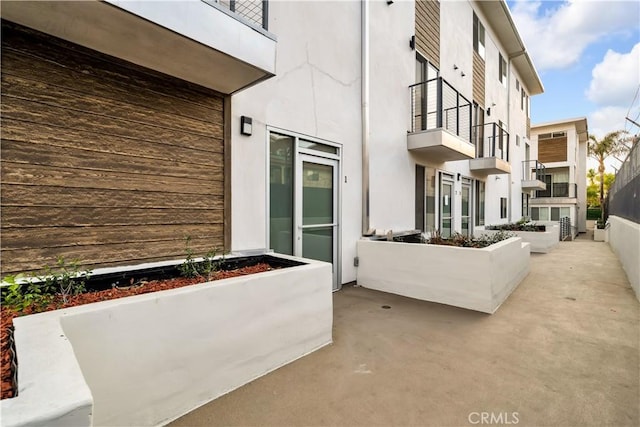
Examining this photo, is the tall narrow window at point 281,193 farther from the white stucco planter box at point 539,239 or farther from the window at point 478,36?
the window at point 478,36

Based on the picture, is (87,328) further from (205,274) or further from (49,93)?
(49,93)

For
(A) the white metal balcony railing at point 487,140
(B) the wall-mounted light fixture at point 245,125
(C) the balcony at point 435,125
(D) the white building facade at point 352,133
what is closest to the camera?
(B) the wall-mounted light fixture at point 245,125

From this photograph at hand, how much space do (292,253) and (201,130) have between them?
201 cm

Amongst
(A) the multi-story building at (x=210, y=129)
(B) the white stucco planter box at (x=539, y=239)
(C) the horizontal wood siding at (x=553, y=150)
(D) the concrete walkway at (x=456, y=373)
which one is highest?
(C) the horizontal wood siding at (x=553, y=150)

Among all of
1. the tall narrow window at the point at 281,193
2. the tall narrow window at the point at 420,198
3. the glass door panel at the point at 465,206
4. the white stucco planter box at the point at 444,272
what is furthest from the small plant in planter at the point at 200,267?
the glass door panel at the point at 465,206

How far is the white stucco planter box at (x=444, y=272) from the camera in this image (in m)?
4.03

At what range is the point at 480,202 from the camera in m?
10.4

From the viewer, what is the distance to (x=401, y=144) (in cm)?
644

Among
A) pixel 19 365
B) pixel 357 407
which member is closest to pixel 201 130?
pixel 19 365

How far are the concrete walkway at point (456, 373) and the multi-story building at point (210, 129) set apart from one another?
1672 millimetres

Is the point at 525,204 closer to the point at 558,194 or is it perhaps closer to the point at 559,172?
the point at 558,194

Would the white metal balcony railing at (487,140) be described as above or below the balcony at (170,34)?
above

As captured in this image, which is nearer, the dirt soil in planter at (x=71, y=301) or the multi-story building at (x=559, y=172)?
the dirt soil in planter at (x=71, y=301)

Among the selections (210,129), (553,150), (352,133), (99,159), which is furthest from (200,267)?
(553,150)
